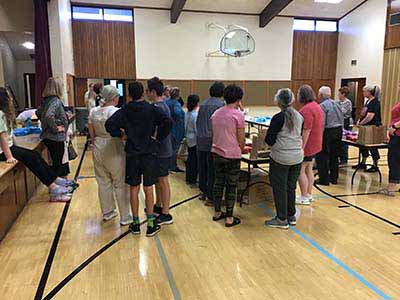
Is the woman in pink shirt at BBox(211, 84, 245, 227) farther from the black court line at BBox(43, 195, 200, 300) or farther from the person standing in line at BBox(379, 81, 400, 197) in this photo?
the person standing in line at BBox(379, 81, 400, 197)

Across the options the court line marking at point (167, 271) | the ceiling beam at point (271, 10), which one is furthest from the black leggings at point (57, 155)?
the ceiling beam at point (271, 10)

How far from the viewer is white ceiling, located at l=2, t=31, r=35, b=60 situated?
10.5 meters

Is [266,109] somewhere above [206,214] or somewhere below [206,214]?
above

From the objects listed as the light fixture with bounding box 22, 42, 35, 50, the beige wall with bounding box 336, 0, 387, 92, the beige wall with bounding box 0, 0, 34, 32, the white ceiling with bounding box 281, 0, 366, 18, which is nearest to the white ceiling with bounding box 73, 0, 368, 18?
the white ceiling with bounding box 281, 0, 366, 18

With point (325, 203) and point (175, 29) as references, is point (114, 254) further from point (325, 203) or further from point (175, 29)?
point (175, 29)

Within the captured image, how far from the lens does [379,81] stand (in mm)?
11672

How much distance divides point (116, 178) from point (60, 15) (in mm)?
6448

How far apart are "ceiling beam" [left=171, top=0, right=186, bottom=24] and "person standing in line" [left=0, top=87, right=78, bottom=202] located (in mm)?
7784

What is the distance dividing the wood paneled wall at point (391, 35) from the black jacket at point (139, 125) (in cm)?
1054

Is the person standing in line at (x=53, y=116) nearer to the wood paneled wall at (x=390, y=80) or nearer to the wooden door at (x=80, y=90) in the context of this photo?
the wooden door at (x=80, y=90)

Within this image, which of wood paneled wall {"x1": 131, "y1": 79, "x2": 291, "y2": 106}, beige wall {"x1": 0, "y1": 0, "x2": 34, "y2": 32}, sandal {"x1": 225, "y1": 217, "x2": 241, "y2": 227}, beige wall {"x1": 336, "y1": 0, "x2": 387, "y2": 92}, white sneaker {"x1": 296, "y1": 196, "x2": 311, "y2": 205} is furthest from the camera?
wood paneled wall {"x1": 131, "y1": 79, "x2": 291, "y2": 106}

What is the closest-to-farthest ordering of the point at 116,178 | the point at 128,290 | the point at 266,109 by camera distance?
the point at 128,290
the point at 116,178
the point at 266,109

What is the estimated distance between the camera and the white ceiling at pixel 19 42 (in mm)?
10469

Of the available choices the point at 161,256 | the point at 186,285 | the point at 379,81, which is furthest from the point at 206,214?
the point at 379,81
